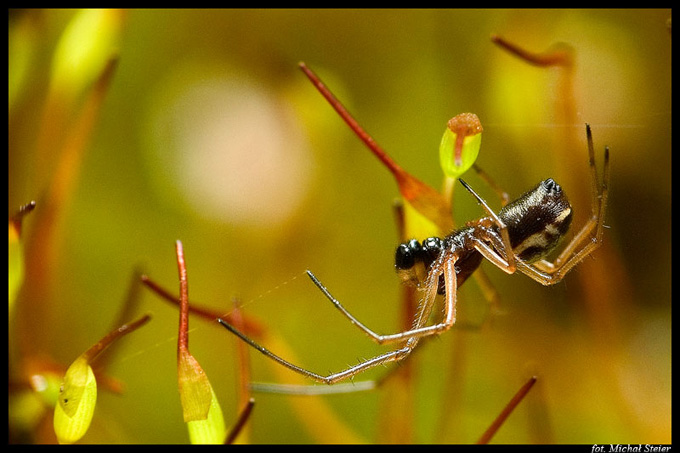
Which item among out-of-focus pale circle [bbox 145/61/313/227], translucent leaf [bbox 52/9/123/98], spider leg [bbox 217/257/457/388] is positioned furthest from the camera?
out-of-focus pale circle [bbox 145/61/313/227]

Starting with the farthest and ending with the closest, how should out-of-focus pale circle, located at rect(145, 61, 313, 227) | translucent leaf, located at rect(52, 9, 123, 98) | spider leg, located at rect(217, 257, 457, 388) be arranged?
1. out-of-focus pale circle, located at rect(145, 61, 313, 227)
2. translucent leaf, located at rect(52, 9, 123, 98)
3. spider leg, located at rect(217, 257, 457, 388)

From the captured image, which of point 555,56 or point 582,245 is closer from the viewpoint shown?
point 582,245

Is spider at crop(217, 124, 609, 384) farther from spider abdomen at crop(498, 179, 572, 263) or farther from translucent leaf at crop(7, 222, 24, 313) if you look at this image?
translucent leaf at crop(7, 222, 24, 313)

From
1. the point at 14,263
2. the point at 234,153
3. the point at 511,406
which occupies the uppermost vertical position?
the point at 234,153

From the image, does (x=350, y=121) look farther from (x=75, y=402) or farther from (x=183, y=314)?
(x=75, y=402)

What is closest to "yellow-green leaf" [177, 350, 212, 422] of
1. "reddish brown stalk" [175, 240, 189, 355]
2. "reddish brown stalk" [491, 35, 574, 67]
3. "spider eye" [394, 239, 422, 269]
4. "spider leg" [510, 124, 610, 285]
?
"reddish brown stalk" [175, 240, 189, 355]

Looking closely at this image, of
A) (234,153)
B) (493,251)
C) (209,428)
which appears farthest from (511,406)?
(234,153)

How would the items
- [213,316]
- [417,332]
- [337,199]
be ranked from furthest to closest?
[337,199] → [213,316] → [417,332]
